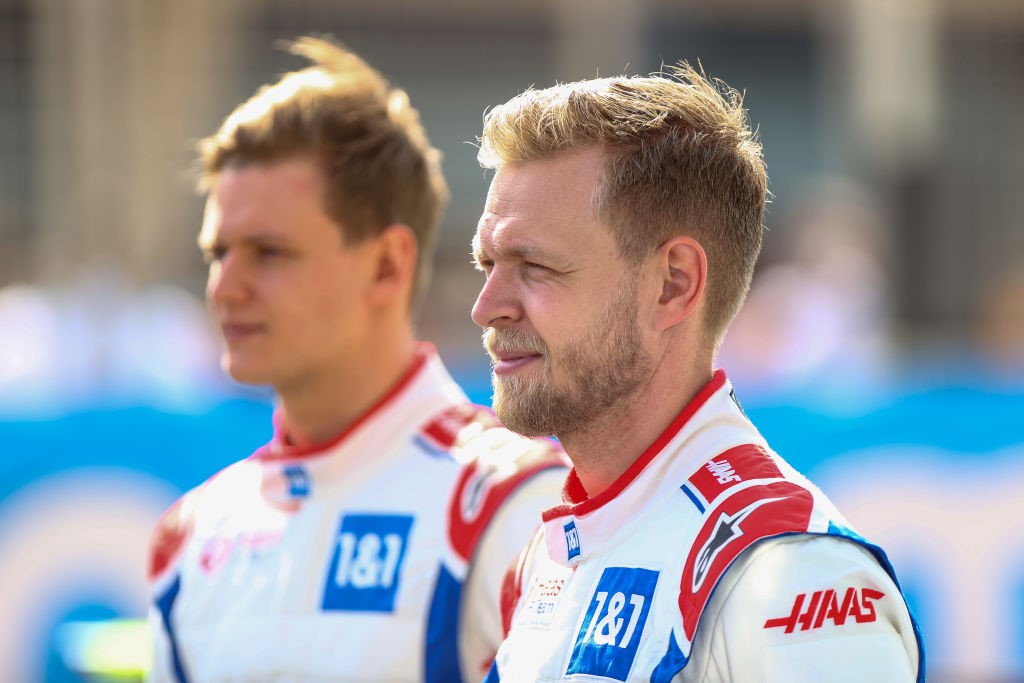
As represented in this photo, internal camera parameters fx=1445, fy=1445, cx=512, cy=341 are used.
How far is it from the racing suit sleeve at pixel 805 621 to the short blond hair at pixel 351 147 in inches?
68.3

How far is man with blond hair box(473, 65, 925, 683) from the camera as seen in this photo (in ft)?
6.91

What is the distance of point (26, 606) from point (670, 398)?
4.57m

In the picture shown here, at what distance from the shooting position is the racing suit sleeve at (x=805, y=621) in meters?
1.87

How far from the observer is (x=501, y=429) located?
10.5 feet

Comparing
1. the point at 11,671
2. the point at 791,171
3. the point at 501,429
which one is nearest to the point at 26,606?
the point at 11,671

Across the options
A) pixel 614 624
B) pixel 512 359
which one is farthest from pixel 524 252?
pixel 614 624

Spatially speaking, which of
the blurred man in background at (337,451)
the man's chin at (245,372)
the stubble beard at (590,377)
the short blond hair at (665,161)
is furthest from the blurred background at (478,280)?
the man's chin at (245,372)

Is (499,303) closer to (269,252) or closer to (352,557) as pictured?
(352,557)

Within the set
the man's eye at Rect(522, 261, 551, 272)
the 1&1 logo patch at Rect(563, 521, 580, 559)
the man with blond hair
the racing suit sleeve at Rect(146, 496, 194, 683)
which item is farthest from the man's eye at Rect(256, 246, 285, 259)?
the 1&1 logo patch at Rect(563, 521, 580, 559)

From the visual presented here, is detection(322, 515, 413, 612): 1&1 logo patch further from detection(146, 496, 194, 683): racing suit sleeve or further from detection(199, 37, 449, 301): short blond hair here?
detection(199, 37, 449, 301): short blond hair

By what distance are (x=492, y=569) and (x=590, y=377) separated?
0.81 m

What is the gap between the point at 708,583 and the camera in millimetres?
1970

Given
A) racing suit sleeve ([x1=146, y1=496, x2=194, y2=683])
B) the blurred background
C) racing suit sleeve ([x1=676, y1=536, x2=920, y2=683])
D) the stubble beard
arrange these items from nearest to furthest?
racing suit sleeve ([x1=676, y1=536, x2=920, y2=683]) < the stubble beard < racing suit sleeve ([x1=146, y1=496, x2=194, y2=683]) < the blurred background

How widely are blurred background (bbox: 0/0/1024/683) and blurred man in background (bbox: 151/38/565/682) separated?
27.4 inches
